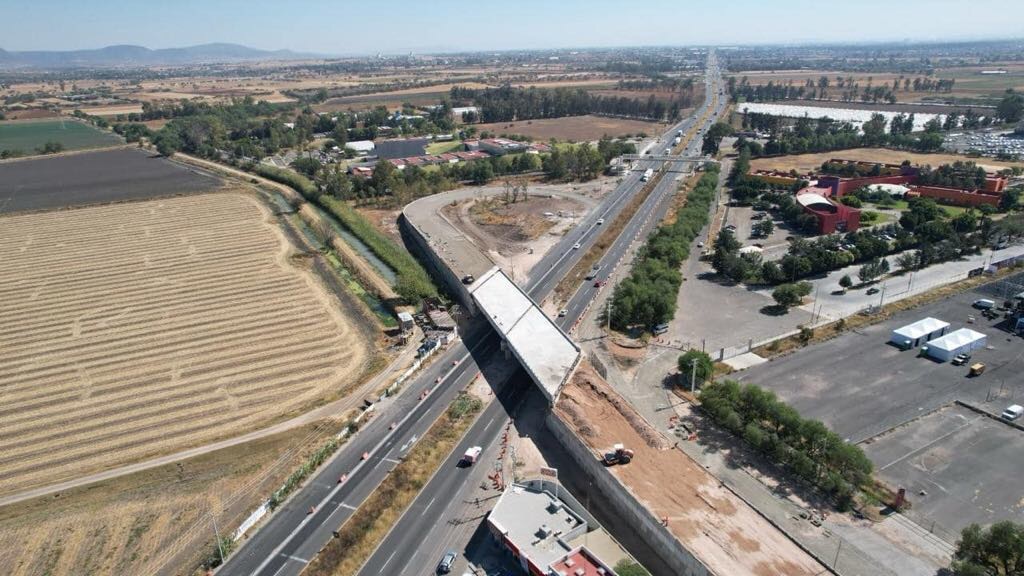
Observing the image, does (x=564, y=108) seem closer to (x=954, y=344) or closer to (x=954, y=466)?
(x=954, y=344)

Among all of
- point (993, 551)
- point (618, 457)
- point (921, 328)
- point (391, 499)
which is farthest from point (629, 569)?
point (921, 328)

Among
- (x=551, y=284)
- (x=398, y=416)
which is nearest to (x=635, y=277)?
(x=551, y=284)

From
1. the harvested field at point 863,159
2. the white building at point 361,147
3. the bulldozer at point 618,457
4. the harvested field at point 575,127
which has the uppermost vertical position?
the harvested field at point 575,127

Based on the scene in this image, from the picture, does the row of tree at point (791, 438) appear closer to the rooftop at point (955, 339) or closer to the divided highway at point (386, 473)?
the divided highway at point (386, 473)

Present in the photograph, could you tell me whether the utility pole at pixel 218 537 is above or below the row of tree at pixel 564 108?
below

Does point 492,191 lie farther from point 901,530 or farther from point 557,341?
point 901,530

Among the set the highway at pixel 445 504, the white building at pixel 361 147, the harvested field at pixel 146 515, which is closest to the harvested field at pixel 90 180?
the white building at pixel 361 147

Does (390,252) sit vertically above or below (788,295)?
below

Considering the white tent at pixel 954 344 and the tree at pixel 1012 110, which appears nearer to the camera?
the white tent at pixel 954 344
